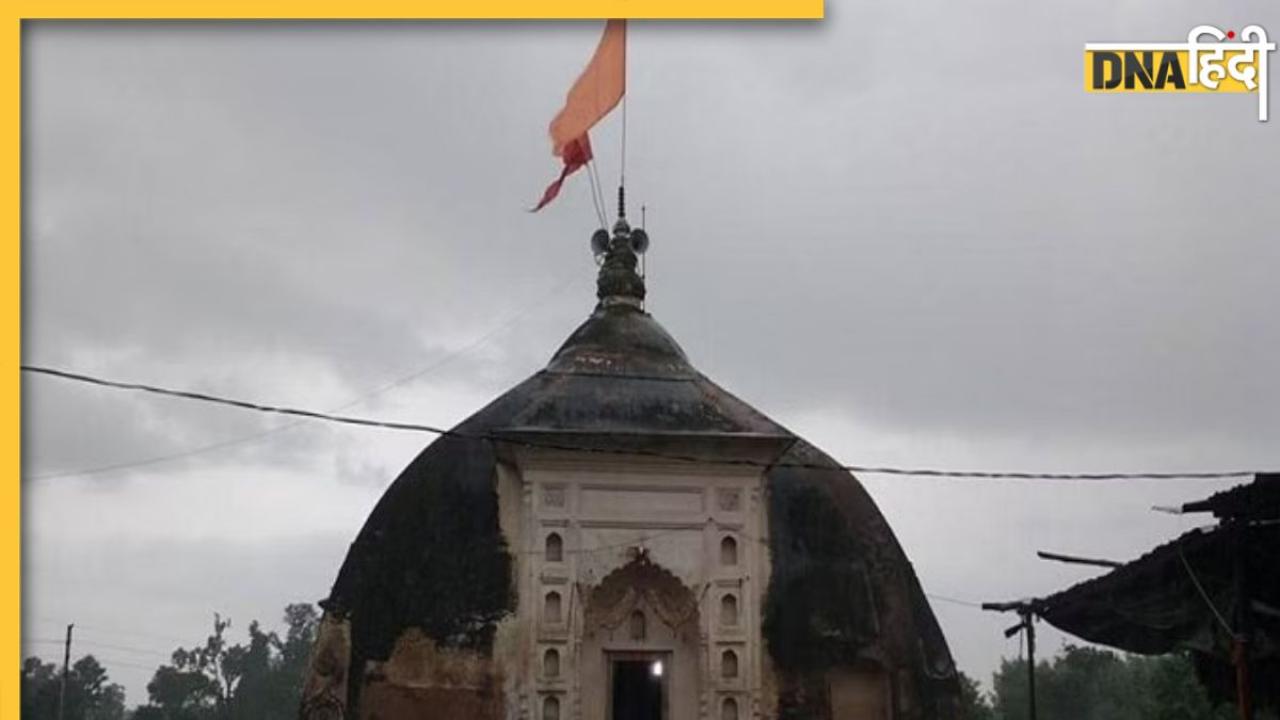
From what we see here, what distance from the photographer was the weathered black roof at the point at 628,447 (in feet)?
53.4

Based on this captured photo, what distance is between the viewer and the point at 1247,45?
31.2 feet

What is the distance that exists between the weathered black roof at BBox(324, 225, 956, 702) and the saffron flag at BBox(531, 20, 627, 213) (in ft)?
9.05

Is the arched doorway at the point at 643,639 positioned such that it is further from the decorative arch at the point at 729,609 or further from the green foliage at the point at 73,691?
the green foliage at the point at 73,691

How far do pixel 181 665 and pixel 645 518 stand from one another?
242 feet

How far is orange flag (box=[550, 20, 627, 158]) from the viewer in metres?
16.7

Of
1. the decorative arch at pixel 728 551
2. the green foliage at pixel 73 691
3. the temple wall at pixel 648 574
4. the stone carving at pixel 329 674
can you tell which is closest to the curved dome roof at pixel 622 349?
the temple wall at pixel 648 574

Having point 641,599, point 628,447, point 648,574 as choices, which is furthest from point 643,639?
point 628,447

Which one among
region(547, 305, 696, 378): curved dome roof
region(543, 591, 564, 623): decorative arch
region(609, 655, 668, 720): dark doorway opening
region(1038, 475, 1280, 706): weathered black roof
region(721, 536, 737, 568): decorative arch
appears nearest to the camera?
region(1038, 475, 1280, 706): weathered black roof

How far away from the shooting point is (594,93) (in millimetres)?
17078

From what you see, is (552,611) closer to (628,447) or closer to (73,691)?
(628,447)

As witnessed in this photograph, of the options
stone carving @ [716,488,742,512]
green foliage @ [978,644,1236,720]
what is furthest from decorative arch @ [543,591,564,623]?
green foliage @ [978,644,1236,720]

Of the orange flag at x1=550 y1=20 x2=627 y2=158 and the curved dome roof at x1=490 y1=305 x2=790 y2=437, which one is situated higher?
the orange flag at x1=550 y1=20 x2=627 y2=158

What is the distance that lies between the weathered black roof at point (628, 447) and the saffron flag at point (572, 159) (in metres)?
2.20

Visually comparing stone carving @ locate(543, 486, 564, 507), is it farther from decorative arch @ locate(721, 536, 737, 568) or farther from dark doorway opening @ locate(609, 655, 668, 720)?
dark doorway opening @ locate(609, 655, 668, 720)
